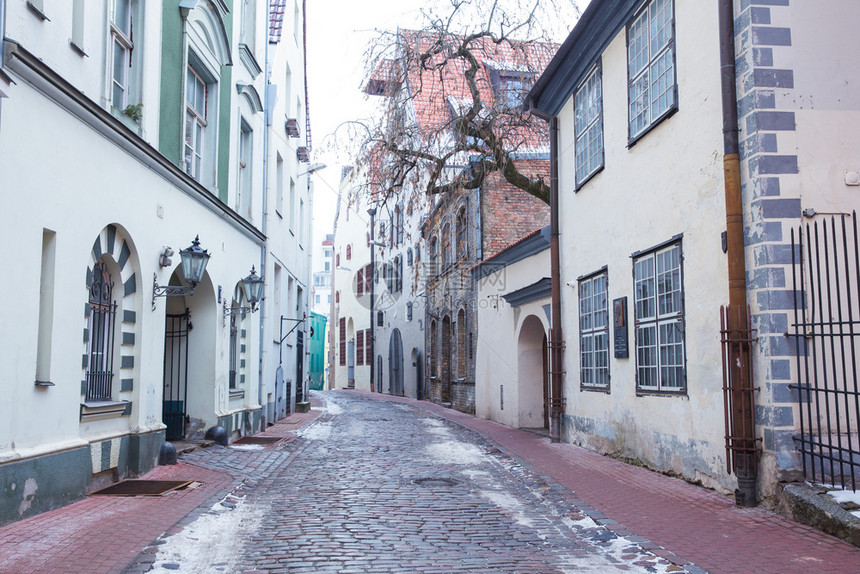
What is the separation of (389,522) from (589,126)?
773 cm

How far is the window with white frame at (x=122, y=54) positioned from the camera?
8.45 meters

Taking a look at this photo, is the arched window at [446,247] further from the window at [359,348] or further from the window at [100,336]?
the window at [359,348]

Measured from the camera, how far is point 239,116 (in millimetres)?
13797

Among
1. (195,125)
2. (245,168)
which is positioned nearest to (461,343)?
(245,168)

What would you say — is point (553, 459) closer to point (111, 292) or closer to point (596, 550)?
point (596, 550)

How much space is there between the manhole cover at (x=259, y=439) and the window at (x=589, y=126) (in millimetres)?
6808

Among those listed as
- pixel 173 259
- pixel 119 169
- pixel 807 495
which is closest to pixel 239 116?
pixel 173 259

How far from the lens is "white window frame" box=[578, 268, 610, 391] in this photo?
1138 centimetres

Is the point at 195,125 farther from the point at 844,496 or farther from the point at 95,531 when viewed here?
the point at 844,496

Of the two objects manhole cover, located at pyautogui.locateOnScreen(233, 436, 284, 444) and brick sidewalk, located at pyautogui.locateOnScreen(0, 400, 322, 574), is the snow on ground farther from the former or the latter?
manhole cover, located at pyautogui.locateOnScreen(233, 436, 284, 444)

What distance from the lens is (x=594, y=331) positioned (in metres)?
11.9

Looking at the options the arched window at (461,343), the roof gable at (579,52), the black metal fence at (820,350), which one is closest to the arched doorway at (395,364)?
the arched window at (461,343)

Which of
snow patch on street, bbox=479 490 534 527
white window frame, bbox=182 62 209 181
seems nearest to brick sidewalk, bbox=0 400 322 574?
snow patch on street, bbox=479 490 534 527

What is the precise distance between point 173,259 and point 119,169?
2.10 meters
